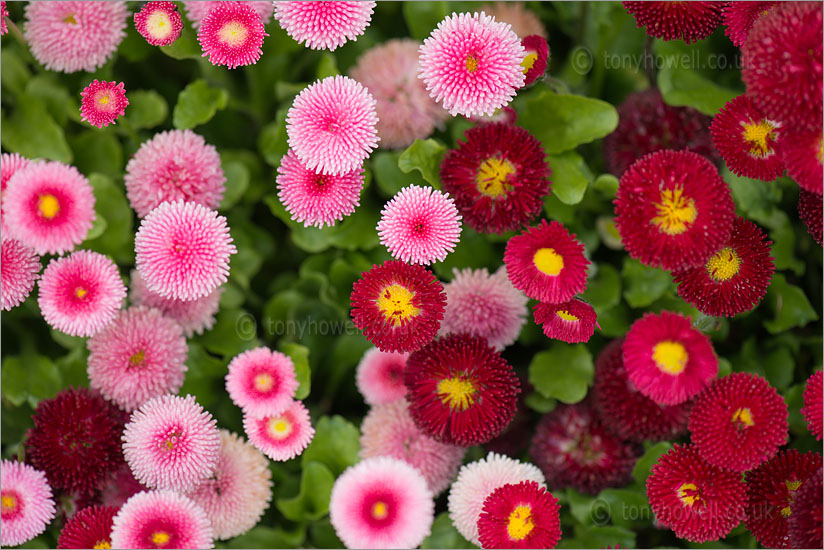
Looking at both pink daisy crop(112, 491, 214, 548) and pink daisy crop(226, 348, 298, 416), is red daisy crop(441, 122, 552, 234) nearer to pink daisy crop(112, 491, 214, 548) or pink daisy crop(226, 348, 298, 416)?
pink daisy crop(226, 348, 298, 416)

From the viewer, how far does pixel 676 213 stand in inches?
24.7

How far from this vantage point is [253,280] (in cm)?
94

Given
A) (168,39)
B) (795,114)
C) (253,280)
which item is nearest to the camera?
(795,114)

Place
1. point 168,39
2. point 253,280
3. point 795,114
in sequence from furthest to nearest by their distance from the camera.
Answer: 1. point 253,280
2. point 168,39
3. point 795,114

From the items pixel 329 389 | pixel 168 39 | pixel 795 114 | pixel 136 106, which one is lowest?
pixel 329 389

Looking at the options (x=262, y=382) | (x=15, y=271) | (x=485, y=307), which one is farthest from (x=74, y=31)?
(x=485, y=307)

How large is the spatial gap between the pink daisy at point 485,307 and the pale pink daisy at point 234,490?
0.80 ft

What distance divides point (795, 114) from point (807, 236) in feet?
0.99

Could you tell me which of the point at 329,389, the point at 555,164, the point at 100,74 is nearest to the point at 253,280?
the point at 329,389

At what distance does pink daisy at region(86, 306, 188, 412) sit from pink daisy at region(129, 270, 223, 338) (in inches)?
0.6

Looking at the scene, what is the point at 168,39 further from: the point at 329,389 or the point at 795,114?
the point at 795,114

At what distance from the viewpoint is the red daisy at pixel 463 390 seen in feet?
2.38

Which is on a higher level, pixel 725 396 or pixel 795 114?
pixel 795 114

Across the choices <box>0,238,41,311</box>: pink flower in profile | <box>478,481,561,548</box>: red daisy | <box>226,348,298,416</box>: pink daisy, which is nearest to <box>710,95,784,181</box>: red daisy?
<box>478,481,561,548</box>: red daisy
